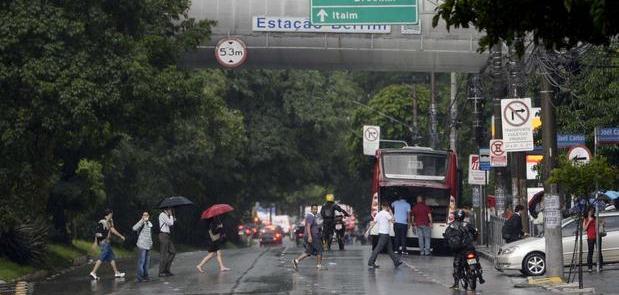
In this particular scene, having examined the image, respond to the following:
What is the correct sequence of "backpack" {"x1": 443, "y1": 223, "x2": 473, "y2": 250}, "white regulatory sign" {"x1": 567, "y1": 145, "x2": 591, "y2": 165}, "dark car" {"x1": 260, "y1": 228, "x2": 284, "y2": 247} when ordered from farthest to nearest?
"dark car" {"x1": 260, "y1": 228, "x2": 284, "y2": 247} → "white regulatory sign" {"x1": 567, "y1": 145, "x2": 591, "y2": 165} → "backpack" {"x1": 443, "y1": 223, "x2": 473, "y2": 250}

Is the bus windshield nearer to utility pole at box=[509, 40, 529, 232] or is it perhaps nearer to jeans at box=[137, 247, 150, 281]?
utility pole at box=[509, 40, 529, 232]

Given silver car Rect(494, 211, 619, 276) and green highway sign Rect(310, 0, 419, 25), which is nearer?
silver car Rect(494, 211, 619, 276)

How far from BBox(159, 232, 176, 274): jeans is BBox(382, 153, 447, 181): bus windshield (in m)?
12.6

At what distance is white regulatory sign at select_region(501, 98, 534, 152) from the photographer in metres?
27.2

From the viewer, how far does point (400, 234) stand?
37781 millimetres

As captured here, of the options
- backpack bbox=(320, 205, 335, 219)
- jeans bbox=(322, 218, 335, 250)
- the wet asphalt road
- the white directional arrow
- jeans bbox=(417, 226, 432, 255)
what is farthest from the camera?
jeans bbox=(322, 218, 335, 250)

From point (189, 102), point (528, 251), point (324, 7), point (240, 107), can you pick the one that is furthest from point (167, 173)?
point (528, 251)

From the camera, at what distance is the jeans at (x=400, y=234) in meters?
37.2

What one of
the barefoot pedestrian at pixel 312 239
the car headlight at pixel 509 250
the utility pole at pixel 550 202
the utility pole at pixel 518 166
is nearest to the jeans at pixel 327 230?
the utility pole at pixel 518 166

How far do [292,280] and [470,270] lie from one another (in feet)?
14.2

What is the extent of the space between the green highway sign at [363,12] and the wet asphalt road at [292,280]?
20.6 feet

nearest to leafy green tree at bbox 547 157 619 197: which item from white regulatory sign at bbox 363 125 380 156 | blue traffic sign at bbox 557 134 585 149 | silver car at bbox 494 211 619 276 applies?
silver car at bbox 494 211 619 276

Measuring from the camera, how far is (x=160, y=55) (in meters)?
36.2

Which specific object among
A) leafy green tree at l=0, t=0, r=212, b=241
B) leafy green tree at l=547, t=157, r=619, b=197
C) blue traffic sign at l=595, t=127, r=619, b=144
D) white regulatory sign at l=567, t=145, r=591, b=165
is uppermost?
leafy green tree at l=0, t=0, r=212, b=241
